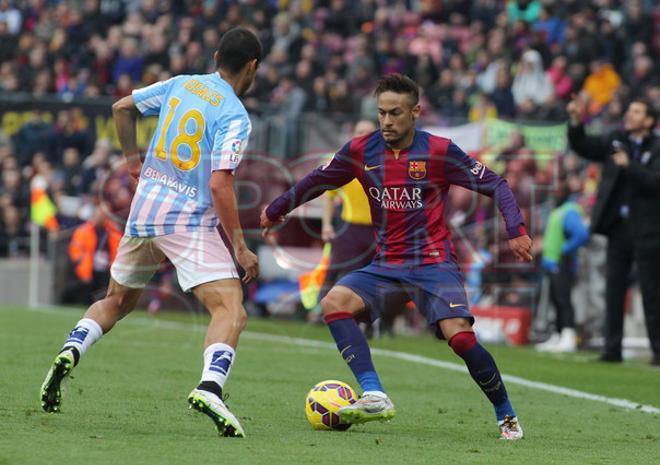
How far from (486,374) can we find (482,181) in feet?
3.57

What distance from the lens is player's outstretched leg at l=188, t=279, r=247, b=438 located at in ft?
22.5

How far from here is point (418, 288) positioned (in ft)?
25.6

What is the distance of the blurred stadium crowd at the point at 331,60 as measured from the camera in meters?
20.9

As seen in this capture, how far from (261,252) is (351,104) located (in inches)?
157

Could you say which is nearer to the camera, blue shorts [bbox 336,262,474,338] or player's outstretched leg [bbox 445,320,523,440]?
player's outstretched leg [bbox 445,320,523,440]

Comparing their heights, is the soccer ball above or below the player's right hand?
below

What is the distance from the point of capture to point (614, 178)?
45.6 feet

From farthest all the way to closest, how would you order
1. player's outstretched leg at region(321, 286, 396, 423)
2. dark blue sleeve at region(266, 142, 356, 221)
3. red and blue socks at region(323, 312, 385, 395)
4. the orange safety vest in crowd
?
the orange safety vest in crowd
dark blue sleeve at region(266, 142, 356, 221)
red and blue socks at region(323, 312, 385, 395)
player's outstretched leg at region(321, 286, 396, 423)

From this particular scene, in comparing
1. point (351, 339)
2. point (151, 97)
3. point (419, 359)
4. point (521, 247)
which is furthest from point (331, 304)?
point (419, 359)

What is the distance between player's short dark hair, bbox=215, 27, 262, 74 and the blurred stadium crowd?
1044 centimetres

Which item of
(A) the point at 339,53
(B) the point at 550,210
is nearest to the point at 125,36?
(A) the point at 339,53

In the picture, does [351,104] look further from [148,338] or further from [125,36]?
[148,338]

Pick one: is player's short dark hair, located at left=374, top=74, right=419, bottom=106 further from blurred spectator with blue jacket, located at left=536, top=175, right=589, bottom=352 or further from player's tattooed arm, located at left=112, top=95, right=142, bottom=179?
blurred spectator with blue jacket, located at left=536, top=175, right=589, bottom=352

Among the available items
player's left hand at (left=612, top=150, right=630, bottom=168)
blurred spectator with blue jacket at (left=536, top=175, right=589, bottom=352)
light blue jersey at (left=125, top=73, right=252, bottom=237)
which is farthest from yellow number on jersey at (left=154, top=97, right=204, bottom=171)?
blurred spectator with blue jacket at (left=536, top=175, right=589, bottom=352)
